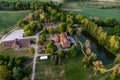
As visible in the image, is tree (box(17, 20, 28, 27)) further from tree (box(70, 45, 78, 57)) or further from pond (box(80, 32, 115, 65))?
tree (box(70, 45, 78, 57))

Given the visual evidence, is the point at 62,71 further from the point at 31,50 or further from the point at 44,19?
the point at 44,19

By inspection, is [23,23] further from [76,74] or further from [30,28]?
[76,74]

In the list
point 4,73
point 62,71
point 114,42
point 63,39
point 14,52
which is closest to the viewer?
point 4,73

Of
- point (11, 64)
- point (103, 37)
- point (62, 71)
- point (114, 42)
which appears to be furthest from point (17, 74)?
point (114, 42)

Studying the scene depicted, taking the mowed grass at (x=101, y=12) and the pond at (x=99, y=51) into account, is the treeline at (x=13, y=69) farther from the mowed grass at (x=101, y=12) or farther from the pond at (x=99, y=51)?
the mowed grass at (x=101, y=12)

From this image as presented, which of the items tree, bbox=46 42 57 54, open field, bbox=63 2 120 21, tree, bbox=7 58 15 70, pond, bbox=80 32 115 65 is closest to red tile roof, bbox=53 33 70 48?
tree, bbox=46 42 57 54

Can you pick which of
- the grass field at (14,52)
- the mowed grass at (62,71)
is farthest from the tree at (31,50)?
the mowed grass at (62,71)
